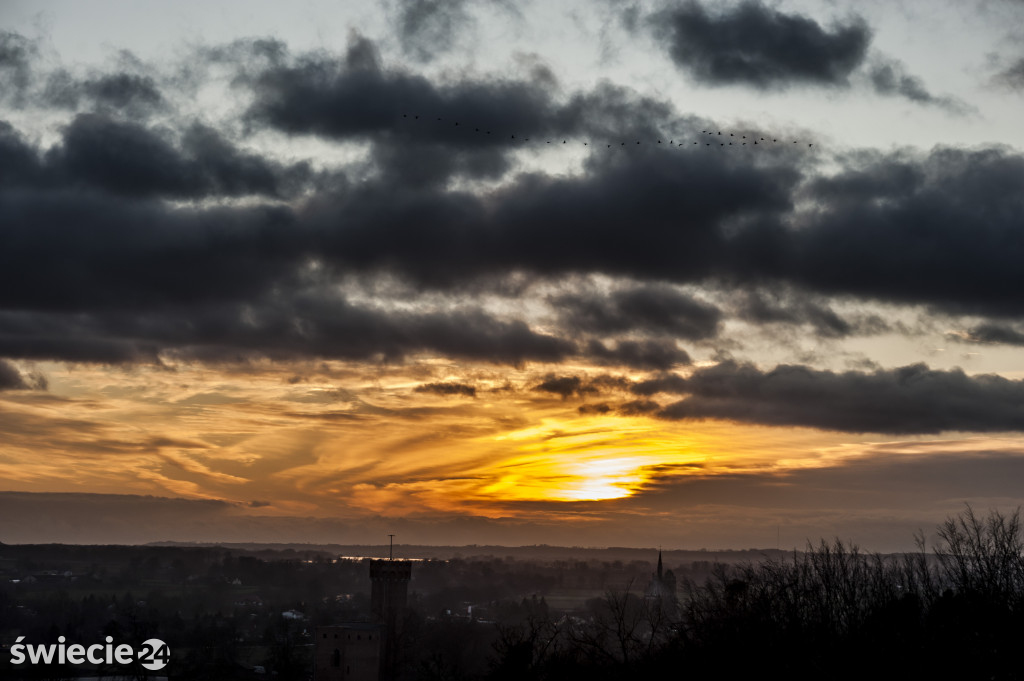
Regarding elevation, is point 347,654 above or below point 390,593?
below

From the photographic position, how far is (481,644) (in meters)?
181

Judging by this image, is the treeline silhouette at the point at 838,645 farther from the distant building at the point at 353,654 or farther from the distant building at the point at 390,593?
the distant building at the point at 390,593

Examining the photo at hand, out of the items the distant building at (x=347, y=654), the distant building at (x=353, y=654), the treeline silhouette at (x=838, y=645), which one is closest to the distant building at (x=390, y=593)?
the distant building at (x=353, y=654)

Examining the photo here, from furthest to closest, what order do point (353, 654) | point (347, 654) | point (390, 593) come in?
point (390, 593)
point (353, 654)
point (347, 654)

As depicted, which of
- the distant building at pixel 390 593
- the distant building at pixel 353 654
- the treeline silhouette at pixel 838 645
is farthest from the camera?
the distant building at pixel 390 593

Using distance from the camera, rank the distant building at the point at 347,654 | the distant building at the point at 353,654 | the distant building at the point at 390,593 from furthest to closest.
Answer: the distant building at the point at 390,593, the distant building at the point at 353,654, the distant building at the point at 347,654

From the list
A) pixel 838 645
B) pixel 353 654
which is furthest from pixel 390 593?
pixel 838 645

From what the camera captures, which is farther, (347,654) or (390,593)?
(390,593)

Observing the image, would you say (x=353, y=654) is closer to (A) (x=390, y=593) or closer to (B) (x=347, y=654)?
(B) (x=347, y=654)

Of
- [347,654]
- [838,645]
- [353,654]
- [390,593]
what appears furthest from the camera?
[390,593]

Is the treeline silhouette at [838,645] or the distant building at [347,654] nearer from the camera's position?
the treeline silhouette at [838,645]

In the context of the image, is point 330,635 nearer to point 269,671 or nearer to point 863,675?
point 269,671

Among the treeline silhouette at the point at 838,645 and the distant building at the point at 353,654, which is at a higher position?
the treeline silhouette at the point at 838,645

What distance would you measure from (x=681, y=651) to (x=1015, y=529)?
32.7 meters
